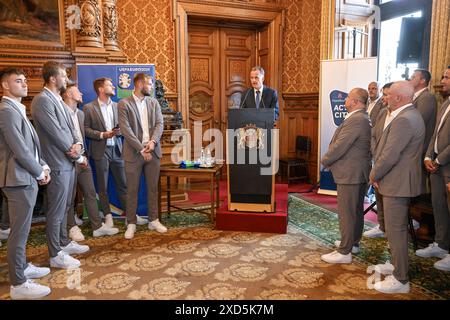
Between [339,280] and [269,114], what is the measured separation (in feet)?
6.06

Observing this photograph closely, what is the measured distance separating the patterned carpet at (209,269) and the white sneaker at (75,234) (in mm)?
132

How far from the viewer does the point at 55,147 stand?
10.7 ft

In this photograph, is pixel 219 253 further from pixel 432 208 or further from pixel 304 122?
pixel 304 122

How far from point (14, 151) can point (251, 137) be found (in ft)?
7.61

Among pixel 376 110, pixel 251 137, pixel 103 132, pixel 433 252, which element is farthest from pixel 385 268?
pixel 103 132

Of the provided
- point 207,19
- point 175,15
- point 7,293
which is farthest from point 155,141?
point 207,19

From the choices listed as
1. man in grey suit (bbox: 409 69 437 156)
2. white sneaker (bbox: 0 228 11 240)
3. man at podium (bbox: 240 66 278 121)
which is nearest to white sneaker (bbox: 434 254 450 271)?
man in grey suit (bbox: 409 69 437 156)

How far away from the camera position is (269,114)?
4.03 metres

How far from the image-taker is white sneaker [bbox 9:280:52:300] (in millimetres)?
2746

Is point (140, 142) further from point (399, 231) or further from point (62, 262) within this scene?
point (399, 231)

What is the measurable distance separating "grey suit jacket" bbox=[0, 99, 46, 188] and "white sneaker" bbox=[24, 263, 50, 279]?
882 millimetres

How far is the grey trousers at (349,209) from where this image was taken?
332 centimetres

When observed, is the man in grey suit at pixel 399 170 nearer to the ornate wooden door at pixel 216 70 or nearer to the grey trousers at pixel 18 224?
the grey trousers at pixel 18 224

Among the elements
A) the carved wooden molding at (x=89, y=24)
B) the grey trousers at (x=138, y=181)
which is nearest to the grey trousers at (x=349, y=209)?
the grey trousers at (x=138, y=181)
